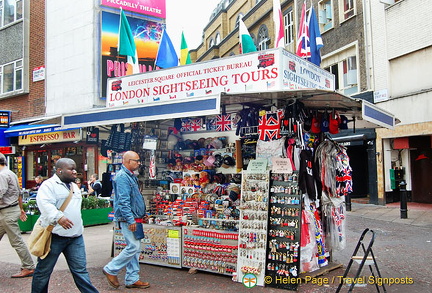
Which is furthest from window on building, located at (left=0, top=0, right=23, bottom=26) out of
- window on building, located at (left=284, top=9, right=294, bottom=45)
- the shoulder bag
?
the shoulder bag

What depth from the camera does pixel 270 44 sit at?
26094 millimetres

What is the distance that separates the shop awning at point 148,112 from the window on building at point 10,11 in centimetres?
1473

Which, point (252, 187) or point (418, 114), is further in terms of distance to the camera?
point (418, 114)

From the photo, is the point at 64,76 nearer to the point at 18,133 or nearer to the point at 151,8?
the point at 18,133

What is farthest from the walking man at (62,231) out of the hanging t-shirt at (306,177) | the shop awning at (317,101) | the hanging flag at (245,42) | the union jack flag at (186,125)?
the hanging flag at (245,42)

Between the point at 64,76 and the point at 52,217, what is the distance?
13.5 m

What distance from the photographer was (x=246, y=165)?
23.0 feet

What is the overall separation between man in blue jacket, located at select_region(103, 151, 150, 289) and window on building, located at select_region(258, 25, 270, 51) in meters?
21.9

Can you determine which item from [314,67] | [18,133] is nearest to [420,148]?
[314,67]

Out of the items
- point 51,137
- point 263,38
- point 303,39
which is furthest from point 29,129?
point 263,38

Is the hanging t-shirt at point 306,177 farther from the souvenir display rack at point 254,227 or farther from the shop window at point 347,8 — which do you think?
the shop window at point 347,8

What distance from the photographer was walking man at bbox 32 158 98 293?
4.66 meters

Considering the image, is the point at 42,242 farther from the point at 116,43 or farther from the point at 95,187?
the point at 116,43

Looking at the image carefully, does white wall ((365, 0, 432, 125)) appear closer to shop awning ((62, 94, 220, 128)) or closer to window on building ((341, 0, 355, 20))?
window on building ((341, 0, 355, 20))
